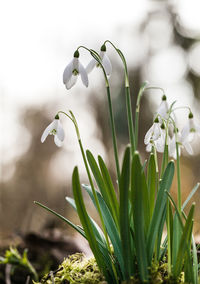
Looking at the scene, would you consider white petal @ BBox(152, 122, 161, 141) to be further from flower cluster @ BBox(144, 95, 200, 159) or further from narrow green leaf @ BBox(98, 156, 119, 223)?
narrow green leaf @ BBox(98, 156, 119, 223)

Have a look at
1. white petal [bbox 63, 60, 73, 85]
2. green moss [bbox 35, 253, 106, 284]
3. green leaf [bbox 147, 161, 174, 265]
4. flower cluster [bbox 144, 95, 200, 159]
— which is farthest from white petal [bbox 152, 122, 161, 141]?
green moss [bbox 35, 253, 106, 284]

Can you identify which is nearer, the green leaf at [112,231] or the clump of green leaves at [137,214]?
the clump of green leaves at [137,214]

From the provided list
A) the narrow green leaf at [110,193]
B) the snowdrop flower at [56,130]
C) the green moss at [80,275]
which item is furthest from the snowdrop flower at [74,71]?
the green moss at [80,275]

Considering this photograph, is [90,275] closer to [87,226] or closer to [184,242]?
[87,226]

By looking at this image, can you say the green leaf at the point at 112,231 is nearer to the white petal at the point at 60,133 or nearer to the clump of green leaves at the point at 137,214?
the clump of green leaves at the point at 137,214

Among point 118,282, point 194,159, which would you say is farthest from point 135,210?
point 194,159

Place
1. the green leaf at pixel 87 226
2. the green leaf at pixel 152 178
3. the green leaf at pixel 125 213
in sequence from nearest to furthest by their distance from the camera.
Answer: the green leaf at pixel 125 213 → the green leaf at pixel 87 226 → the green leaf at pixel 152 178
